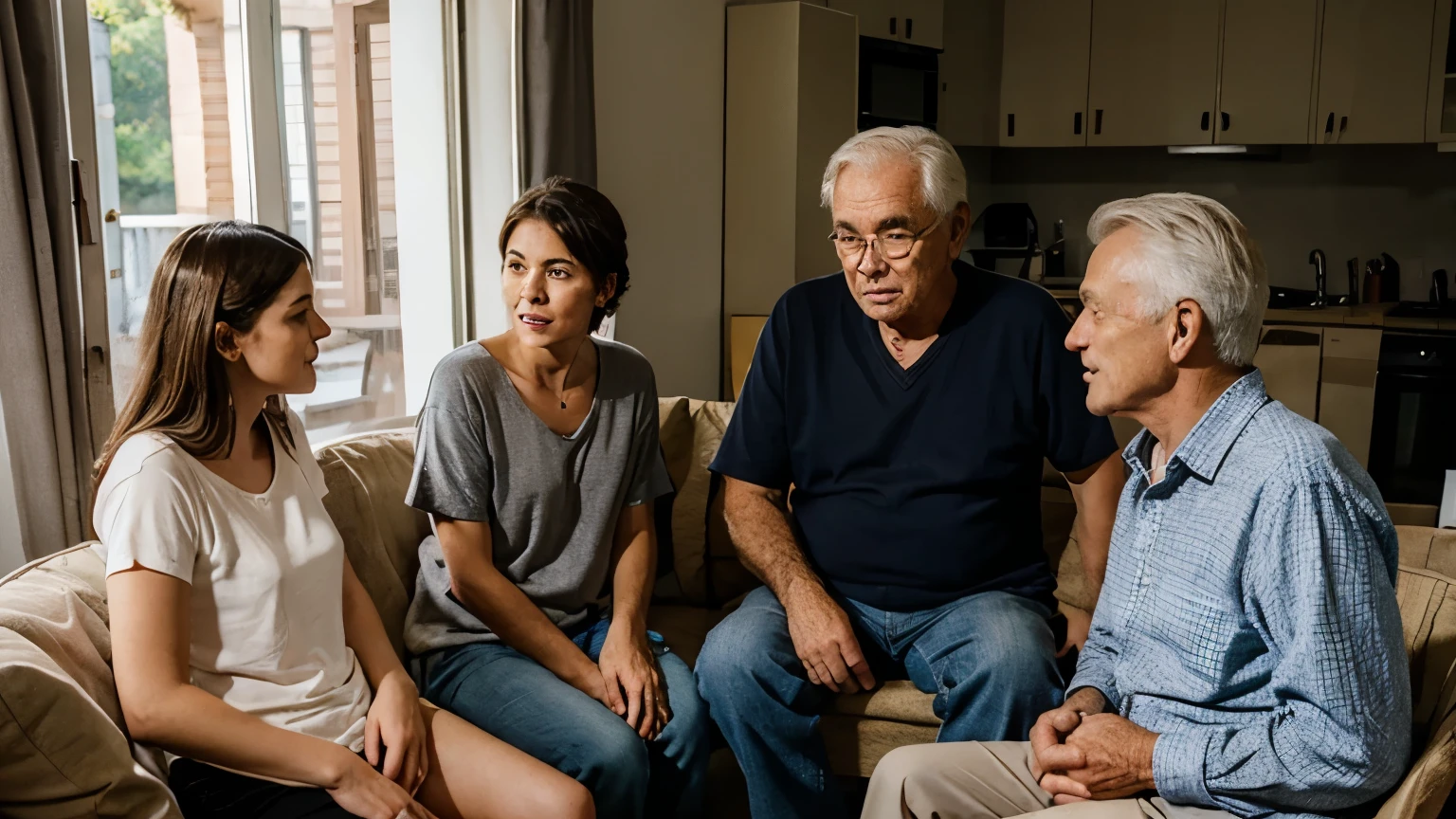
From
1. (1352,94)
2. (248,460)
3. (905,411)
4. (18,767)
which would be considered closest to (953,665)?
(905,411)

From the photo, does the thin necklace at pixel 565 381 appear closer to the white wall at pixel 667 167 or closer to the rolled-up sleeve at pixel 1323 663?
the rolled-up sleeve at pixel 1323 663

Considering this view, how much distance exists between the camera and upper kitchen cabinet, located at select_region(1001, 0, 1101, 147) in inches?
219

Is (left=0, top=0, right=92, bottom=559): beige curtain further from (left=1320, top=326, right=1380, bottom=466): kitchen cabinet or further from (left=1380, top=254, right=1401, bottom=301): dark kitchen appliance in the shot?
(left=1380, top=254, right=1401, bottom=301): dark kitchen appliance

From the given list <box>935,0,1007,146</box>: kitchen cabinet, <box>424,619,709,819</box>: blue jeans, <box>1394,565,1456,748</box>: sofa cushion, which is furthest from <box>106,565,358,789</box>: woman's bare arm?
<box>935,0,1007,146</box>: kitchen cabinet

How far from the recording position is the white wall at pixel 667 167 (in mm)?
4070

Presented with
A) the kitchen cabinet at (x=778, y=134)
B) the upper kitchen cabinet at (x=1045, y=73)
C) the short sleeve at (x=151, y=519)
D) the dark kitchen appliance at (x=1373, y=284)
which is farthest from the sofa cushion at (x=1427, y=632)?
the upper kitchen cabinet at (x=1045, y=73)

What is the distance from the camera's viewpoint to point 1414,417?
15.2 feet

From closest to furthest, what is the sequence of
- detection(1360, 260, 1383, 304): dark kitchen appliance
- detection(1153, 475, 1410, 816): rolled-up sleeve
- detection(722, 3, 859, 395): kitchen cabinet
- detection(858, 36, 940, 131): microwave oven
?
detection(1153, 475, 1410, 816): rolled-up sleeve
detection(722, 3, 859, 395): kitchen cabinet
detection(858, 36, 940, 131): microwave oven
detection(1360, 260, 1383, 304): dark kitchen appliance

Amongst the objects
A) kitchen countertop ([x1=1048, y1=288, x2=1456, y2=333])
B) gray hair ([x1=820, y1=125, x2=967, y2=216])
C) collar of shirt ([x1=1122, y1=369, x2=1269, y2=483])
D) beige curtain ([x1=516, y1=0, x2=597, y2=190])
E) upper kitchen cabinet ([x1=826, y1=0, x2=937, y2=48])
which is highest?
upper kitchen cabinet ([x1=826, y1=0, x2=937, y2=48])

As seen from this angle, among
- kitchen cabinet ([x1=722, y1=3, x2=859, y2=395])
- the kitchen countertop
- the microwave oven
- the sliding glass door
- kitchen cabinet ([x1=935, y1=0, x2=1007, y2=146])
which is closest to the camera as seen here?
the sliding glass door

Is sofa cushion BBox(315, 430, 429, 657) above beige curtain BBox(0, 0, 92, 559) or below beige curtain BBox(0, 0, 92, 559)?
below

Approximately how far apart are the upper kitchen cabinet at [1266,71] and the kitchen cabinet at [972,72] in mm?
662

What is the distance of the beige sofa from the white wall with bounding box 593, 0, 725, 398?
1.71 m

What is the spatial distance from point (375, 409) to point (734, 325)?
4.75 ft
